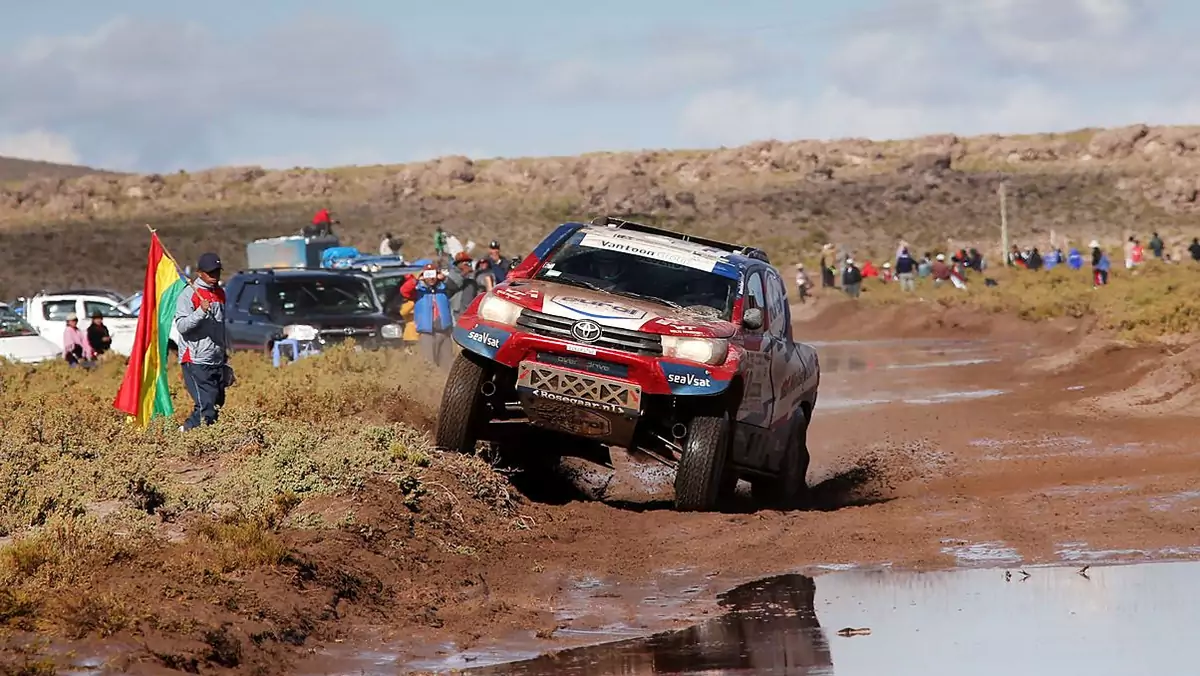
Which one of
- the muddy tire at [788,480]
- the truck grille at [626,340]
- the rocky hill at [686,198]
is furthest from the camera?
the rocky hill at [686,198]

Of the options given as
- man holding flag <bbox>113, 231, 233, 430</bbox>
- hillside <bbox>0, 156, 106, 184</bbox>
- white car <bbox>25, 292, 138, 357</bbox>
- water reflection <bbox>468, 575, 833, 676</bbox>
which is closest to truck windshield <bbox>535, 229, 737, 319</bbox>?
man holding flag <bbox>113, 231, 233, 430</bbox>

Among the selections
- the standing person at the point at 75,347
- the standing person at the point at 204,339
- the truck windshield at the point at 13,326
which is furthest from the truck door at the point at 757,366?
the truck windshield at the point at 13,326

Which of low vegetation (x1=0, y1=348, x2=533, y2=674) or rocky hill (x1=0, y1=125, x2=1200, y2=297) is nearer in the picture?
low vegetation (x1=0, y1=348, x2=533, y2=674)

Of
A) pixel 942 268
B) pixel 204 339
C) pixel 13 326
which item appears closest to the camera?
pixel 204 339

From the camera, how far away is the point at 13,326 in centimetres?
2903

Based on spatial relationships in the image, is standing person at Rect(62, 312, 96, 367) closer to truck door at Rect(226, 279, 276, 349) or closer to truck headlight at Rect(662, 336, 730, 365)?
truck door at Rect(226, 279, 276, 349)

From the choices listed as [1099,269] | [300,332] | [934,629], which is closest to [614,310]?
[934,629]

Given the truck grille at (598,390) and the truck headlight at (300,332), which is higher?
the truck grille at (598,390)

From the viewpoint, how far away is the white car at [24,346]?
27969 millimetres

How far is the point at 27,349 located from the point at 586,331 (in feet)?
60.5

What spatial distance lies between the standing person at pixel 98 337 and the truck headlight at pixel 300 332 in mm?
4752

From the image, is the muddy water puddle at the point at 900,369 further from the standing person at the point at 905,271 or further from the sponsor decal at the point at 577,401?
the standing person at the point at 905,271

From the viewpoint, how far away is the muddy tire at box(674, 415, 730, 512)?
11.8 m

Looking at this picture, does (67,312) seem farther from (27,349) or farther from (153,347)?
(153,347)
